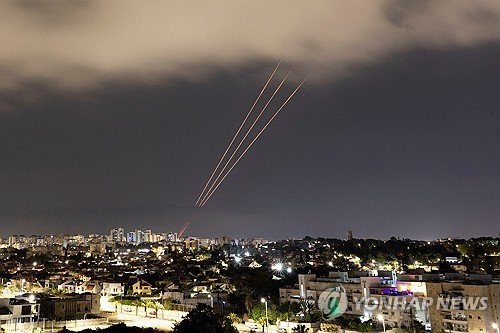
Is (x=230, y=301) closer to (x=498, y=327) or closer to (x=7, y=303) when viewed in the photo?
(x=7, y=303)

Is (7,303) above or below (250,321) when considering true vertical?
above

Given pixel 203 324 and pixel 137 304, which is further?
pixel 137 304

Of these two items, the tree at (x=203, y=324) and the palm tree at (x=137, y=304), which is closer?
the tree at (x=203, y=324)

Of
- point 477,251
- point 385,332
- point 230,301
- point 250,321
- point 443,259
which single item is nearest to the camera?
point 385,332

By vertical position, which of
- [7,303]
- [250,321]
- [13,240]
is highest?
[13,240]

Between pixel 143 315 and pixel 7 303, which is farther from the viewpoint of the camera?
pixel 143 315

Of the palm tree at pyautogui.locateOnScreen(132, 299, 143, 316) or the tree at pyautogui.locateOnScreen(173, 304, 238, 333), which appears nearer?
the tree at pyautogui.locateOnScreen(173, 304, 238, 333)

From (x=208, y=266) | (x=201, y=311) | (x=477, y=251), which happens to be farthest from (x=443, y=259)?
(x=201, y=311)

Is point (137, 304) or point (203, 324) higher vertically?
point (203, 324)
